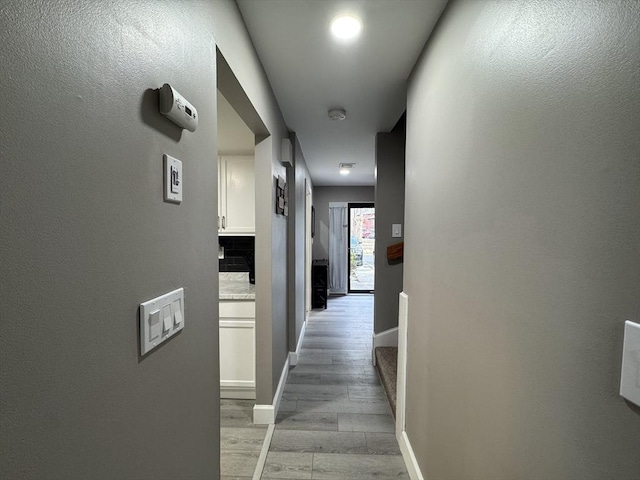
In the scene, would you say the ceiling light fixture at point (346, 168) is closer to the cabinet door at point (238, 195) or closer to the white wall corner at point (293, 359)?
the cabinet door at point (238, 195)

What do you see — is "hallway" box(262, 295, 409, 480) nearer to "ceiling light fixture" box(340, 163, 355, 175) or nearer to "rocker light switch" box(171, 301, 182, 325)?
"rocker light switch" box(171, 301, 182, 325)

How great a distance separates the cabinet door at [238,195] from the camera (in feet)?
9.47

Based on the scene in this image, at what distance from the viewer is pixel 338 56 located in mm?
1659

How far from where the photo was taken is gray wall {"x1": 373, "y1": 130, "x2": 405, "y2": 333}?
306cm

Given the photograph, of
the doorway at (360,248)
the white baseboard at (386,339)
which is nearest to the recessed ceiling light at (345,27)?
the white baseboard at (386,339)

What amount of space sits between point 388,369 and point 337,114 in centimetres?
221

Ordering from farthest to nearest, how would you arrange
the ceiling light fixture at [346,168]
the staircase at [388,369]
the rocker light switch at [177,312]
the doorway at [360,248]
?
1. the doorway at [360,248]
2. the ceiling light fixture at [346,168]
3. the staircase at [388,369]
4. the rocker light switch at [177,312]

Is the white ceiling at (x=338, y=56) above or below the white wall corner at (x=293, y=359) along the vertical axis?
above

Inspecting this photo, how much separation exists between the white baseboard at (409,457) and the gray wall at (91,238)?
4.09 ft

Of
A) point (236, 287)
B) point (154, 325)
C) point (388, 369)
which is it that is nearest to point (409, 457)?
point (388, 369)

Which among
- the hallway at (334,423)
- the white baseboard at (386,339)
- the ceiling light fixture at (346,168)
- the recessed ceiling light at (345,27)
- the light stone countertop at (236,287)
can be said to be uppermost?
the ceiling light fixture at (346,168)

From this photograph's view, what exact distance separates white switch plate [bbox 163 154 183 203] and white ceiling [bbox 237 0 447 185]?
94 centimetres

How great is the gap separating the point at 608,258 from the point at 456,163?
27.7 inches

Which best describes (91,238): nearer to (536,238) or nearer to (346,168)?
(536,238)
